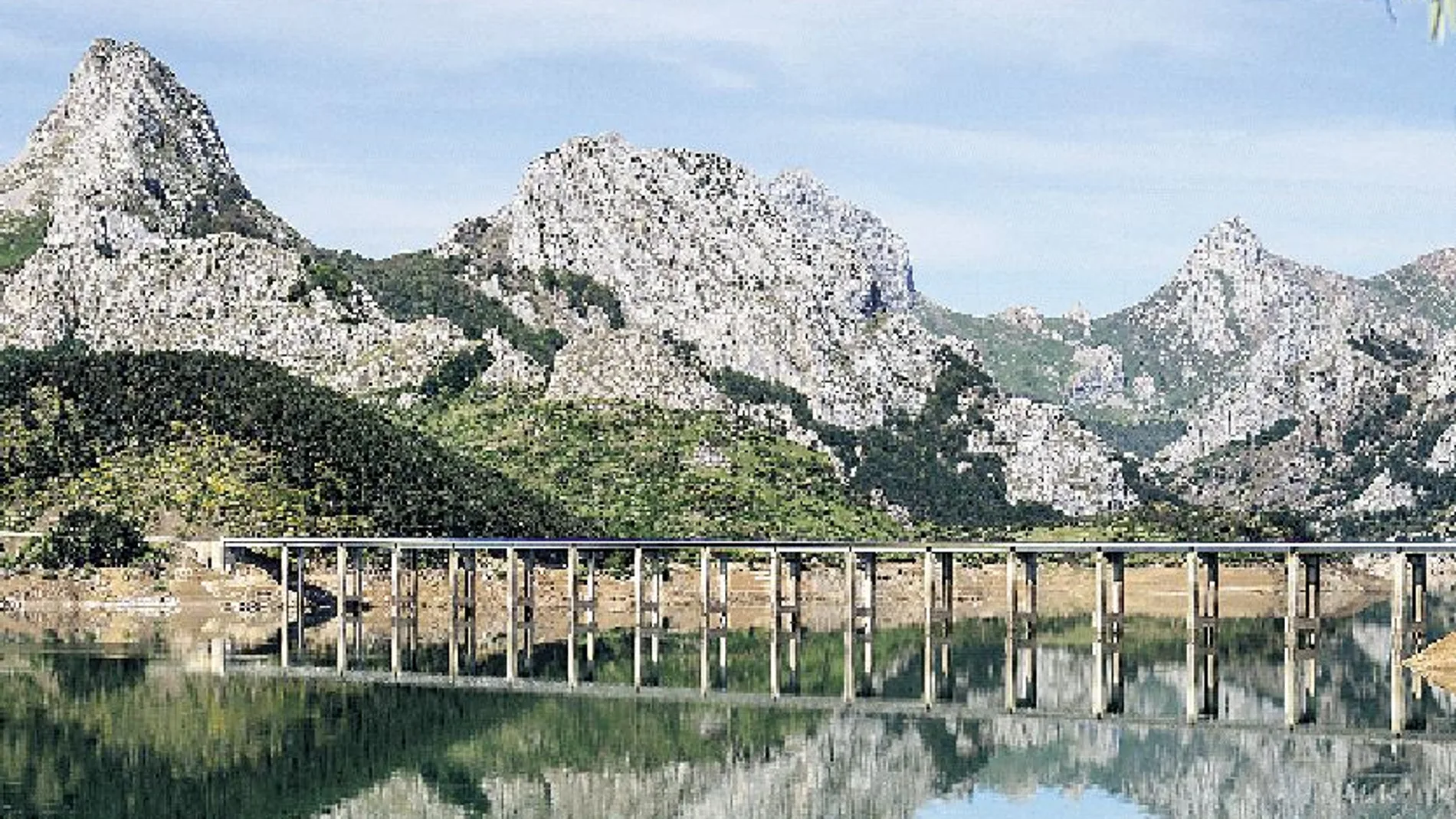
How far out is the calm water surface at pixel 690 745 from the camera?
291 feet

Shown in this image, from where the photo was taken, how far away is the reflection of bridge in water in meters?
123

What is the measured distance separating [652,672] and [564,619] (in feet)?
183

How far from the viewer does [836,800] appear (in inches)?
Answer: 3563

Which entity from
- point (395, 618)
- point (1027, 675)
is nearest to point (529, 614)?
point (395, 618)

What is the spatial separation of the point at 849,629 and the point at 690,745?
52711 mm

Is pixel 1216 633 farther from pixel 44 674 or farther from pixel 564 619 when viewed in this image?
pixel 44 674

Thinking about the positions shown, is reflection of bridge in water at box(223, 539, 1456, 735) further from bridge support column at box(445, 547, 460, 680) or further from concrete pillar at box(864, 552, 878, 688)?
bridge support column at box(445, 547, 460, 680)

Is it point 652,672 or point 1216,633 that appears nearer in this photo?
point 652,672

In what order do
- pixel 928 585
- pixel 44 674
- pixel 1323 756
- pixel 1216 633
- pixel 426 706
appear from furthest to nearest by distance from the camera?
pixel 1216 633, pixel 928 585, pixel 44 674, pixel 426 706, pixel 1323 756

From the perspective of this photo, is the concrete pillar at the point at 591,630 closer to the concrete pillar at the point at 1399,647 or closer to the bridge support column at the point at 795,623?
the bridge support column at the point at 795,623

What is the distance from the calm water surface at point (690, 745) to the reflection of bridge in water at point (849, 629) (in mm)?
1152

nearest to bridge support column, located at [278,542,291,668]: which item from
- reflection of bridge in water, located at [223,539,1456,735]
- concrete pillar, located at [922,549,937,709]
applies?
reflection of bridge in water, located at [223,539,1456,735]

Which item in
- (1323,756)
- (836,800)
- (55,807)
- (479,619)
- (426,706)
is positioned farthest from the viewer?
(479,619)

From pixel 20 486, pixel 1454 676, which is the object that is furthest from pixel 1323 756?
pixel 20 486
